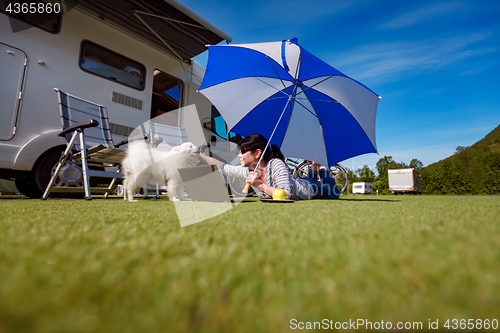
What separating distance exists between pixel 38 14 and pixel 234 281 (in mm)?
4652

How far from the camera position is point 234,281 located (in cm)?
48

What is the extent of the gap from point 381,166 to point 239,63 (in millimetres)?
44683

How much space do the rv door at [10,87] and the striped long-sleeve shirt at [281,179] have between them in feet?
8.55

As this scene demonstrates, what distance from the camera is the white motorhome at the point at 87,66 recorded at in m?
3.04

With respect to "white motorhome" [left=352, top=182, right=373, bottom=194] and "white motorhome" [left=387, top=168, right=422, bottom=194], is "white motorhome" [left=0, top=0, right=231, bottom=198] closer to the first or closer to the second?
"white motorhome" [left=387, top=168, right=422, bottom=194]

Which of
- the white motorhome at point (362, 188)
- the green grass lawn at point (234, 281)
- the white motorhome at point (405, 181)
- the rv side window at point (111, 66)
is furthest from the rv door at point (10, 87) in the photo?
the white motorhome at point (362, 188)

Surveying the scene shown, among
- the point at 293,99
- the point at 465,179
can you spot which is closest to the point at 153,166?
the point at 293,99

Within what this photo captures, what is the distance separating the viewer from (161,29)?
4.46m

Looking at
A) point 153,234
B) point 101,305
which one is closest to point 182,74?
point 153,234

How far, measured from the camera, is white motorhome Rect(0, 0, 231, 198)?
3.04 m

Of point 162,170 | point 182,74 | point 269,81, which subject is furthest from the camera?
point 182,74

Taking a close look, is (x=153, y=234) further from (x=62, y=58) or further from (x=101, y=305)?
(x=62, y=58)

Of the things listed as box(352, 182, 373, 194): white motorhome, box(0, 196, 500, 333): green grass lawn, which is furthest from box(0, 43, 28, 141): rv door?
box(352, 182, 373, 194): white motorhome

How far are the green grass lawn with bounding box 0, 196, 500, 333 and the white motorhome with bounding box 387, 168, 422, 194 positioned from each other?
22.0 metres
